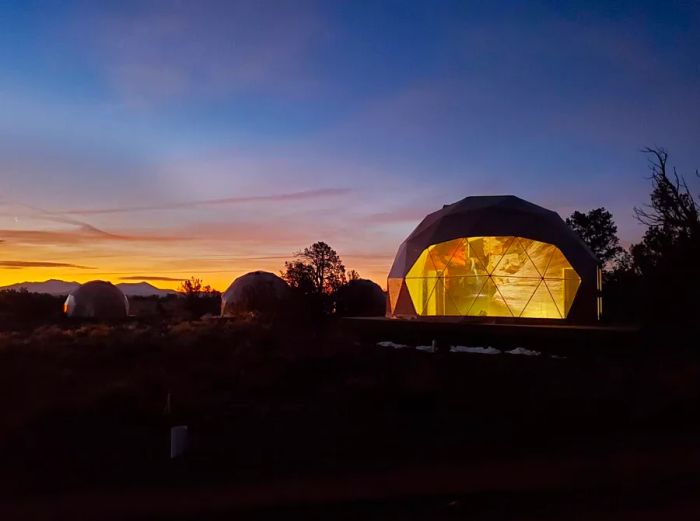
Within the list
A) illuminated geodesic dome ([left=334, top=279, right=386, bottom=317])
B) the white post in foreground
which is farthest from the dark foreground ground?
illuminated geodesic dome ([left=334, top=279, right=386, bottom=317])

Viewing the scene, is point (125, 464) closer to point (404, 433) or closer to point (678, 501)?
point (404, 433)

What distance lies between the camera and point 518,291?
99.3 feet

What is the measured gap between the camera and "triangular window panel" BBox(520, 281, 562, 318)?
2970cm

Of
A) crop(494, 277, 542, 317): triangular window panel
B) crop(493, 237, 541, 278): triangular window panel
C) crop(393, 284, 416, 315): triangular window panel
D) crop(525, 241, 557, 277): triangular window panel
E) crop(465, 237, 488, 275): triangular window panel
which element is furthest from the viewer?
crop(393, 284, 416, 315): triangular window panel

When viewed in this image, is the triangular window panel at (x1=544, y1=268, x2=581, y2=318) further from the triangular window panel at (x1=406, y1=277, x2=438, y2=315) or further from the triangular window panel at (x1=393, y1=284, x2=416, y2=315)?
the triangular window panel at (x1=393, y1=284, x2=416, y2=315)

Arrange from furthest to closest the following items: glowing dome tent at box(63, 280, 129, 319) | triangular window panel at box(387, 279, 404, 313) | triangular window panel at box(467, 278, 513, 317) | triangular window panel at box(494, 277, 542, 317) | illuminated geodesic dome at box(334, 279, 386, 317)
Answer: glowing dome tent at box(63, 280, 129, 319), illuminated geodesic dome at box(334, 279, 386, 317), triangular window panel at box(387, 279, 404, 313), triangular window panel at box(467, 278, 513, 317), triangular window panel at box(494, 277, 542, 317)

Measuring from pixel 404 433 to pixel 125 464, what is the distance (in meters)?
4.06

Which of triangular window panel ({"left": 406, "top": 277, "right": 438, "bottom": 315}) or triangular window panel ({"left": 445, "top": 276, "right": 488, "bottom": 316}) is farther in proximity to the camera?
triangular window panel ({"left": 406, "top": 277, "right": 438, "bottom": 315})

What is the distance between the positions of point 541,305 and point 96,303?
Result: 1742 inches

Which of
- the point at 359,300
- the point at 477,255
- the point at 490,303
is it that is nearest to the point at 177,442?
the point at 490,303

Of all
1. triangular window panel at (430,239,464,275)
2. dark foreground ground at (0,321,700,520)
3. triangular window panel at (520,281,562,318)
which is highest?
triangular window panel at (430,239,464,275)

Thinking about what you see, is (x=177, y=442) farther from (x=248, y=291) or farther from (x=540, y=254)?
(x=248, y=291)

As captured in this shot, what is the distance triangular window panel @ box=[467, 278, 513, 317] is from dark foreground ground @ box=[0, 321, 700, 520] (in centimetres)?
878

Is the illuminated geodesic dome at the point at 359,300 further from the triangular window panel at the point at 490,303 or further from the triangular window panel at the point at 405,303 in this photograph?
the triangular window panel at the point at 490,303
